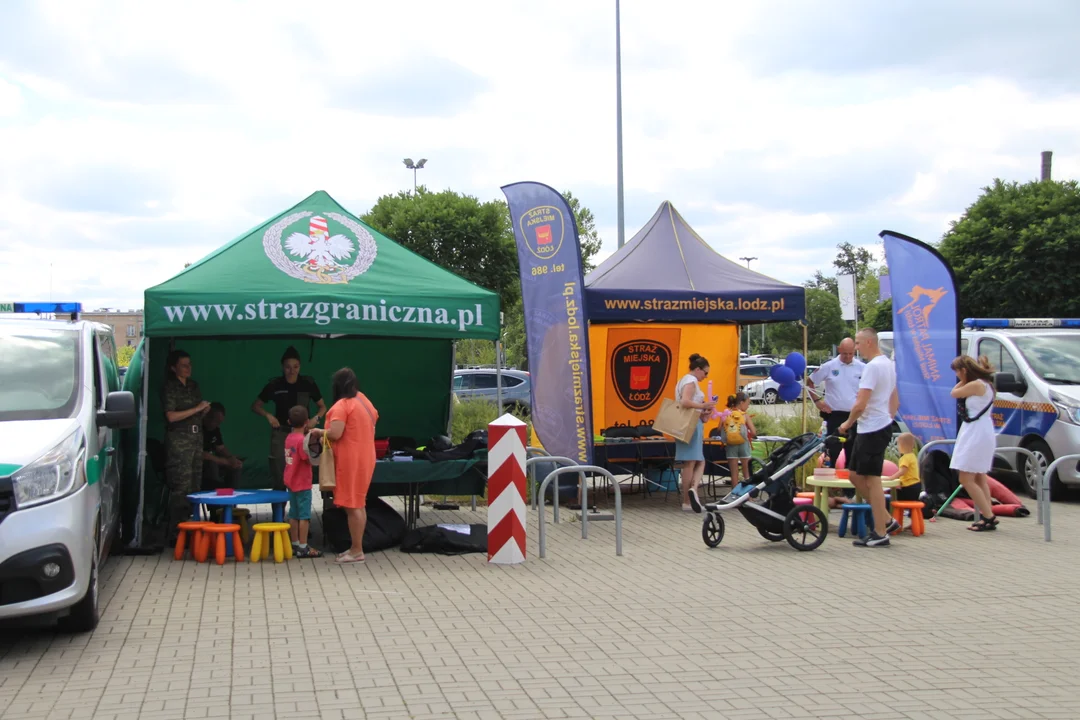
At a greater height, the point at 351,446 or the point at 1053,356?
the point at 1053,356

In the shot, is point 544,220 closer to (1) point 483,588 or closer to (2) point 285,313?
(2) point 285,313

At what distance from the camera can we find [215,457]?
10539 millimetres

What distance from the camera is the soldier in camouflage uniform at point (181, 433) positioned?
9.84 meters

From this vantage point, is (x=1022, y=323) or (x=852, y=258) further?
(x=852, y=258)

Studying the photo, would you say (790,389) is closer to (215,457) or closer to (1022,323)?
(1022,323)

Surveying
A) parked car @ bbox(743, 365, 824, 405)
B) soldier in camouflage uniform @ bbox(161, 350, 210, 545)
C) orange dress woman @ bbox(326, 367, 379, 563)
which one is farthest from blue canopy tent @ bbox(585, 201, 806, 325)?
parked car @ bbox(743, 365, 824, 405)

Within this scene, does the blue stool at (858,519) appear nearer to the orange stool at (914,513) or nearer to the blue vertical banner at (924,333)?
the orange stool at (914,513)

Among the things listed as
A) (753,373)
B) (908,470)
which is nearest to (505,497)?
(908,470)

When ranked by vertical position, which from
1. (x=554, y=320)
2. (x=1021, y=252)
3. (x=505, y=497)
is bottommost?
(x=505, y=497)

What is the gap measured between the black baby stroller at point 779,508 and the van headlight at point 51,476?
5413 millimetres

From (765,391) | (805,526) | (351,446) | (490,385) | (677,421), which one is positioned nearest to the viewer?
(351,446)

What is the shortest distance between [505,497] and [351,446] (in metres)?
1.35

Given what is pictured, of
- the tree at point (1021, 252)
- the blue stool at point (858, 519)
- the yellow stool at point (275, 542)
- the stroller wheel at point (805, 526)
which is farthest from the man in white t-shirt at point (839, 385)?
the tree at point (1021, 252)

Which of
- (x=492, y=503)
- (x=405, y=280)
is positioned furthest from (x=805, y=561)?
(x=405, y=280)
